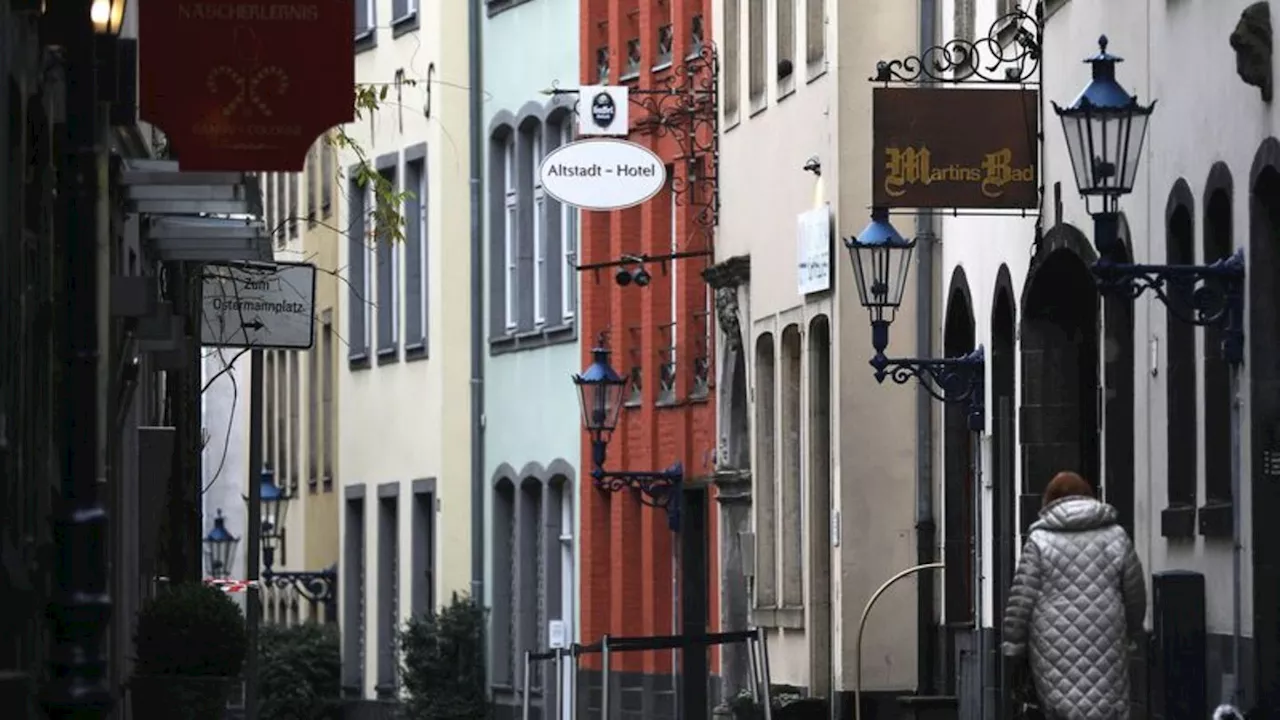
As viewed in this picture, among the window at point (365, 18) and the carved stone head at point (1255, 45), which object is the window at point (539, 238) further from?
the carved stone head at point (1255, 45)

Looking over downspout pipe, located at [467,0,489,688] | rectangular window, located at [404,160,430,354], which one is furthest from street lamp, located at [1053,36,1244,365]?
rectangular window, located at [404,160,430,354]

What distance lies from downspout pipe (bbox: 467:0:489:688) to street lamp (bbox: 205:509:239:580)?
12076 millimetres

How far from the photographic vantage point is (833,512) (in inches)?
1265

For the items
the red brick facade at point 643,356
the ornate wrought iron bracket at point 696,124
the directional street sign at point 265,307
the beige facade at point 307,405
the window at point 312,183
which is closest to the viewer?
the directional street sign at point 265,307

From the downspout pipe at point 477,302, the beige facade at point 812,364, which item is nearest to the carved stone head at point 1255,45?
the beige facade at point 812,364

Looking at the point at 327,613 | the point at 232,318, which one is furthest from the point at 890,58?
the point at 327,613

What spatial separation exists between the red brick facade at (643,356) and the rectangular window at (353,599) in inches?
374

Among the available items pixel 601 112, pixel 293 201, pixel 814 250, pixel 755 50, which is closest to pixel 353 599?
pixel 293 201

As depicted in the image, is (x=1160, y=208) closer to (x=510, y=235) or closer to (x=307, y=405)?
(x=510, y=235)

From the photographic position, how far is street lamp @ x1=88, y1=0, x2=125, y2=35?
13.8 meters

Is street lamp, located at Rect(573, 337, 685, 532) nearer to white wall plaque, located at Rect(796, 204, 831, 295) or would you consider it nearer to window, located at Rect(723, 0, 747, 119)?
window, located at Rect(723, 0, 747, 119)

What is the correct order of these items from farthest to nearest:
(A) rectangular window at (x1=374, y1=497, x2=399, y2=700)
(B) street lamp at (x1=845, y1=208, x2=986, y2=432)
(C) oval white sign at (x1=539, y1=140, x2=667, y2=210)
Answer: (A) rectangular window at (x1=374, y1=497, x2=399, y2=700), (C) oval white sign at (x1=539, y1=140, x2=667, y2=210), (B) street lamp at (x1=845, y1=208, x2=986, y2=432)

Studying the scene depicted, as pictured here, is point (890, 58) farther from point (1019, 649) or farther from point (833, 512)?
point (1019, 649)

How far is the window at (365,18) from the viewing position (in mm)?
50188
